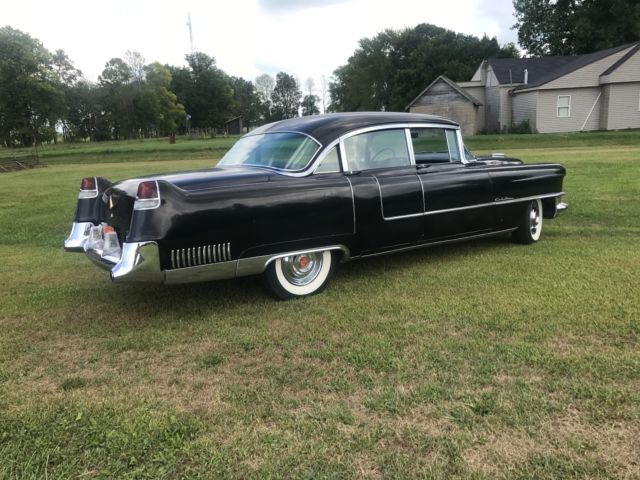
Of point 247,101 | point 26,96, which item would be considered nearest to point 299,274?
point 26,96

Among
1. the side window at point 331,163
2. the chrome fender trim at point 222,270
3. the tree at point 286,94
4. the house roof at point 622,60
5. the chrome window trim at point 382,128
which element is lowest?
the chrome fender trim at point 222,270

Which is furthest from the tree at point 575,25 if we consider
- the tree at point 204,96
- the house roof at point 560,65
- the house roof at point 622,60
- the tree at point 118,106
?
the tree at point 204,96

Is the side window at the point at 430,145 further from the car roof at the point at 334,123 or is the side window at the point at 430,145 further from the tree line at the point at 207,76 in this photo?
the tree line at the point at 207,76

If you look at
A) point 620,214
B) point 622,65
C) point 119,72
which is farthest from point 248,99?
point 620,214

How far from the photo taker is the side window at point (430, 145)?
16.7ft

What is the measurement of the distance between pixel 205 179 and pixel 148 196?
54cm

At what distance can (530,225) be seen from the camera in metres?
5.96

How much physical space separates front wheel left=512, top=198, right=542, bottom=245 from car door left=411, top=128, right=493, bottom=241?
0.69 meters

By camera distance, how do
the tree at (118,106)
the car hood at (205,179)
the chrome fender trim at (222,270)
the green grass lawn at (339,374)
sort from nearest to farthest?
the green grass lawn at (339,374) → the chrome fender trim at (222,270) → the car hood at (205,179) → the tree at (118,106)

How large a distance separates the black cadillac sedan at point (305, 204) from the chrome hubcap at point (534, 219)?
187mm

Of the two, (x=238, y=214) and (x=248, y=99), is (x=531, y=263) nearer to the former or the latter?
(x=238, y=214)

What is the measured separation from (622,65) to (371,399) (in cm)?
3041

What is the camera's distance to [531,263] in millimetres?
5137

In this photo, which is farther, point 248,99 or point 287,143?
point 248,99
